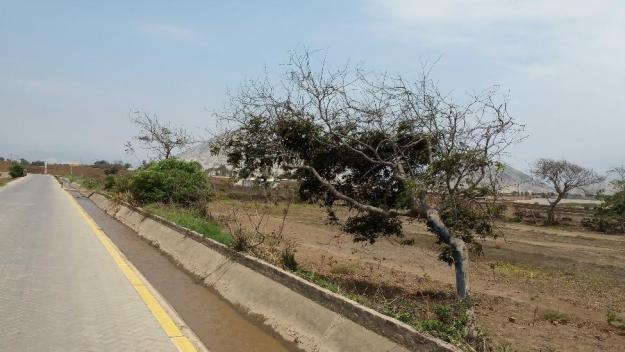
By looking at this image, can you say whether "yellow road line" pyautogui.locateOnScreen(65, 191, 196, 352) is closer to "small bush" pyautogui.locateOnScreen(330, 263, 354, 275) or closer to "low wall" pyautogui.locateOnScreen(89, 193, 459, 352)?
"low wall" pyautogui.locateOnScreen(89, 193, 459, 352)

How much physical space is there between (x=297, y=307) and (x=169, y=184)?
784 inches

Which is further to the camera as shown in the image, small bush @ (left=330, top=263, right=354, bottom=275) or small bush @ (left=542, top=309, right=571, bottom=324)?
small bush @ (left=330, top=263, right=354, bottom=275)

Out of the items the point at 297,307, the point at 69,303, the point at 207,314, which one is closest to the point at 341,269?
the point at 207,314

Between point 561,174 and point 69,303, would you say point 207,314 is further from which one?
point 561,174

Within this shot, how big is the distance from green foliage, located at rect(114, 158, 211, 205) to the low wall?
1297 cm

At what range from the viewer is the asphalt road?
6480 mm

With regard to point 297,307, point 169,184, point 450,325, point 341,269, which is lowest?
point 341,269

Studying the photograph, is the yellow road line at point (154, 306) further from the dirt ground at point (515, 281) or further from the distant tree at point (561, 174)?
the distant tree at point (561, 174)

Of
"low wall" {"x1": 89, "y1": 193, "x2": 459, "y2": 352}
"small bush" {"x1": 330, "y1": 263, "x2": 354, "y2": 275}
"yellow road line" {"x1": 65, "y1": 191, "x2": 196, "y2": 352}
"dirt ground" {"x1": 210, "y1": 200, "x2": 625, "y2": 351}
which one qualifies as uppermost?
"low wall" {"x1": 89, "y1": 193, "x2": 459, "y2": 352}

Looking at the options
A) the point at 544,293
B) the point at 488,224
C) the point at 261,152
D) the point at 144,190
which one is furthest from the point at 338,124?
the point at 144,190

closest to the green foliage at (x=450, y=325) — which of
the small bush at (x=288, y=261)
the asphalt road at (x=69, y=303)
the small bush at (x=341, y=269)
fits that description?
the asphalt road at (x=69, y=303)

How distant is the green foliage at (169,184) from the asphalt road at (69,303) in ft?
36.0

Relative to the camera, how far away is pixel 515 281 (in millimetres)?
17234

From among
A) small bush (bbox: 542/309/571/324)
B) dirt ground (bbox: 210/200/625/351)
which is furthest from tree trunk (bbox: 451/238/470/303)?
small bush (bbox: 542/309/571/324)
